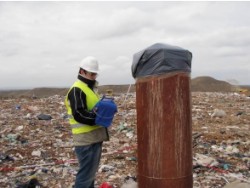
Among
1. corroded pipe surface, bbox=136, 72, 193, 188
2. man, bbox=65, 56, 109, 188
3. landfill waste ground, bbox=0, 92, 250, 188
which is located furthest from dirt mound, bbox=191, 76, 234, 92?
corroded pipe surface, bbox=136, 72, 193, 188

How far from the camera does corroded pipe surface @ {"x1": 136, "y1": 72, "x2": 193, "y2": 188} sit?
2.99 m

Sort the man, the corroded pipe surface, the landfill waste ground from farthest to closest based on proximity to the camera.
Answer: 1. the landfill waste ground
2. the man
3. the corroded pipe surface

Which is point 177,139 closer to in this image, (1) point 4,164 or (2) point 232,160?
(2) point 232,160

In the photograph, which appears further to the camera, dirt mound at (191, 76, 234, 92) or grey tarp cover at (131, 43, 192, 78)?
dirt mound at (191, 76, 234, 92)

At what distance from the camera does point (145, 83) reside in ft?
10.1

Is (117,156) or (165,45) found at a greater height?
(165,45)

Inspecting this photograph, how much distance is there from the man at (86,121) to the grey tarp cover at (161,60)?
2.14 feet

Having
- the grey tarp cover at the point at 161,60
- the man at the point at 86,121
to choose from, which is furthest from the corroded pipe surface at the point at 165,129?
the man at the point at 86,121

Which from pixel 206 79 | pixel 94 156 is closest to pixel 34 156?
pixel 94 156

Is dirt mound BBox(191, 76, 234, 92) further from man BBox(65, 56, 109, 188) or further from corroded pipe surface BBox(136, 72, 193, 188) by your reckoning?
corroded pipe surface BBox(136, 72, 193, 188)

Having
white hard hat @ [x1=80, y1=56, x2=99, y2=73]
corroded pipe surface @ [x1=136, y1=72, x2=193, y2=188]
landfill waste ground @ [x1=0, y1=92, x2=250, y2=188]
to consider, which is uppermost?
white hard hat @ [x1=80, y1=56, x2=99, y2=73]

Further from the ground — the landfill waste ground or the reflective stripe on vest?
the reflective stripe on vest

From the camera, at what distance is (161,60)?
301cm

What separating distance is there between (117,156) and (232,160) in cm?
200
